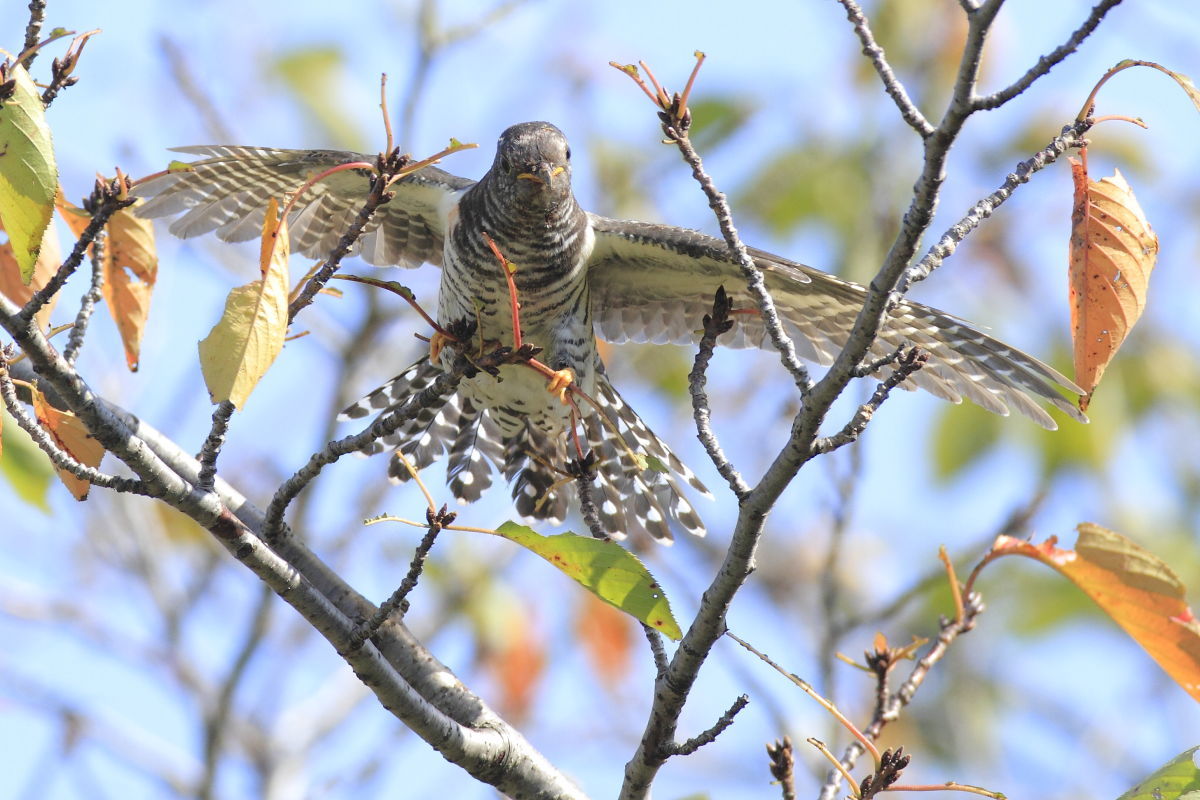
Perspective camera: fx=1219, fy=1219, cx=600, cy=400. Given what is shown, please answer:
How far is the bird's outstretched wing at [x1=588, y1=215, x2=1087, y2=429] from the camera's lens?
128 inches

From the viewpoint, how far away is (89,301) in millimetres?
2443

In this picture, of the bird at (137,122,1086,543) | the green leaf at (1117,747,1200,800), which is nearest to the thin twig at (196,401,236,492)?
the bird at (137,122,1086,543)

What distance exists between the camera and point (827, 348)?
3.86 meters

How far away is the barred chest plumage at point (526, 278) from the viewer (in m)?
3.69

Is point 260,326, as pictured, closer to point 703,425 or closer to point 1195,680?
point 703,425

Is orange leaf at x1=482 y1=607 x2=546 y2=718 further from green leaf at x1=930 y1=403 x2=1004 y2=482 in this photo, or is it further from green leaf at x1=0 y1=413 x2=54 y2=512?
green leaf at x1=0 y1=413 x2=54 y2=512

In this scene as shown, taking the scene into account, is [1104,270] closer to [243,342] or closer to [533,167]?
[243,342]

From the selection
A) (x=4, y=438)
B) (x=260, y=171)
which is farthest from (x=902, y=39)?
(x=4, y=438)

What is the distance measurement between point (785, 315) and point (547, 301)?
75 cm

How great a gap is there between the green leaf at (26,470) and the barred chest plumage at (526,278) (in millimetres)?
1162

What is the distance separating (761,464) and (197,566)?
3160mm

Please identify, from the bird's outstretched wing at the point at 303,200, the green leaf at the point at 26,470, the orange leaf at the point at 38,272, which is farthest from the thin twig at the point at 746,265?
the green leaf at the point at 26,470

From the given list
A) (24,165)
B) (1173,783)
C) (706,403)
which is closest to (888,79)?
(706,403)

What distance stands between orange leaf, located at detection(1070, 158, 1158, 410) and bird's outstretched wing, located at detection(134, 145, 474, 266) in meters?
1.92
